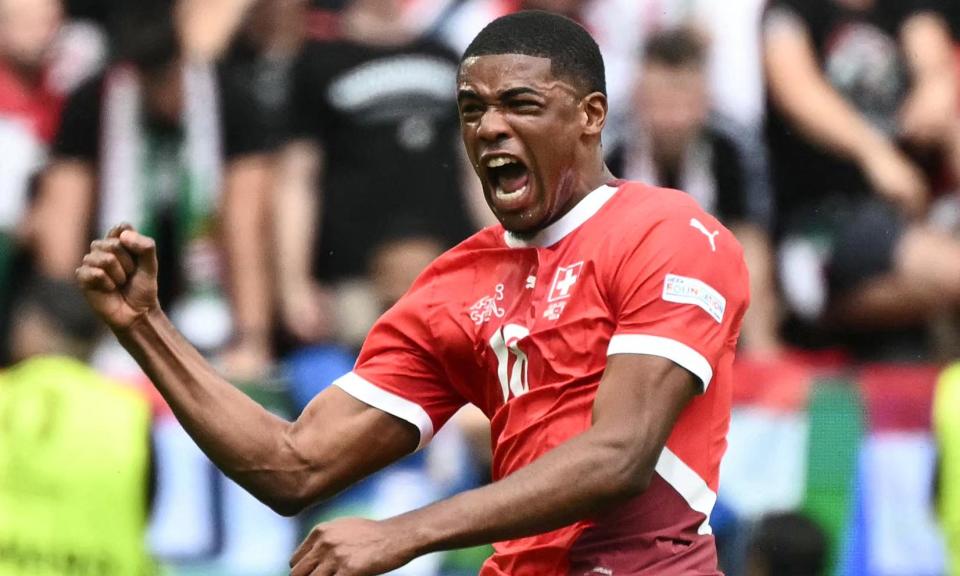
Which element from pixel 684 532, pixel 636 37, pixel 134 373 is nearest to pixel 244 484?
pixel 684 532

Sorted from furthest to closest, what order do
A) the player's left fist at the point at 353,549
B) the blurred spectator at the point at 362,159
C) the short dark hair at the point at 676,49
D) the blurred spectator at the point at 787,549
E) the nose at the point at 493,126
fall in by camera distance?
the blurred spectator at the point at 362,159, the short dark hair at the point at 676,49, the blurred spectator at the point at 787,549, the nose at the point at 493,126, the player's left fist at the point at 353,549

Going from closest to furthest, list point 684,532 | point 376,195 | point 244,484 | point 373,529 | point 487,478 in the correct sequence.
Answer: point 373,529
point 684,532
point 244,484
point 487,478
point 376,195

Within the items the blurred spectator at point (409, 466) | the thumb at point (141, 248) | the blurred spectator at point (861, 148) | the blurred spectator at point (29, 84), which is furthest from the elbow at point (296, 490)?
the blurred spectator at point (29, 84)

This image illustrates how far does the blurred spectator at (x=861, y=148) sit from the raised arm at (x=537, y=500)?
428 centimetres

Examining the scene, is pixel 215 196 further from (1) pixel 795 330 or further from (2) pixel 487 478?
(1) pixel 795 330

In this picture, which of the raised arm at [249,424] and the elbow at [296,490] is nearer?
the raised arm at [249,424]

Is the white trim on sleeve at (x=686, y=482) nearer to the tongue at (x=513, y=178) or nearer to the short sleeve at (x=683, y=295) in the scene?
the short sleeve at (x=683, y=295)

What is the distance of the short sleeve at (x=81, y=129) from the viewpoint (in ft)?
29.1

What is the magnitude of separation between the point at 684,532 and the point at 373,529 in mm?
774

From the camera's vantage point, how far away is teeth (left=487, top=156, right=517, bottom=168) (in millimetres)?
4340

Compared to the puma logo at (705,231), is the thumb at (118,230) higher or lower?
higher

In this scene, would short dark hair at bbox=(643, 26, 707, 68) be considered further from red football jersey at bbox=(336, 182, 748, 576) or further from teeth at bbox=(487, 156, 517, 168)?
teeth at bbox=(487, 156, 517, 168)

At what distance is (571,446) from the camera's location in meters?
3.99

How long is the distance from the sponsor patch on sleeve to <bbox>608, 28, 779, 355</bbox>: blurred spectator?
417 centimetres
